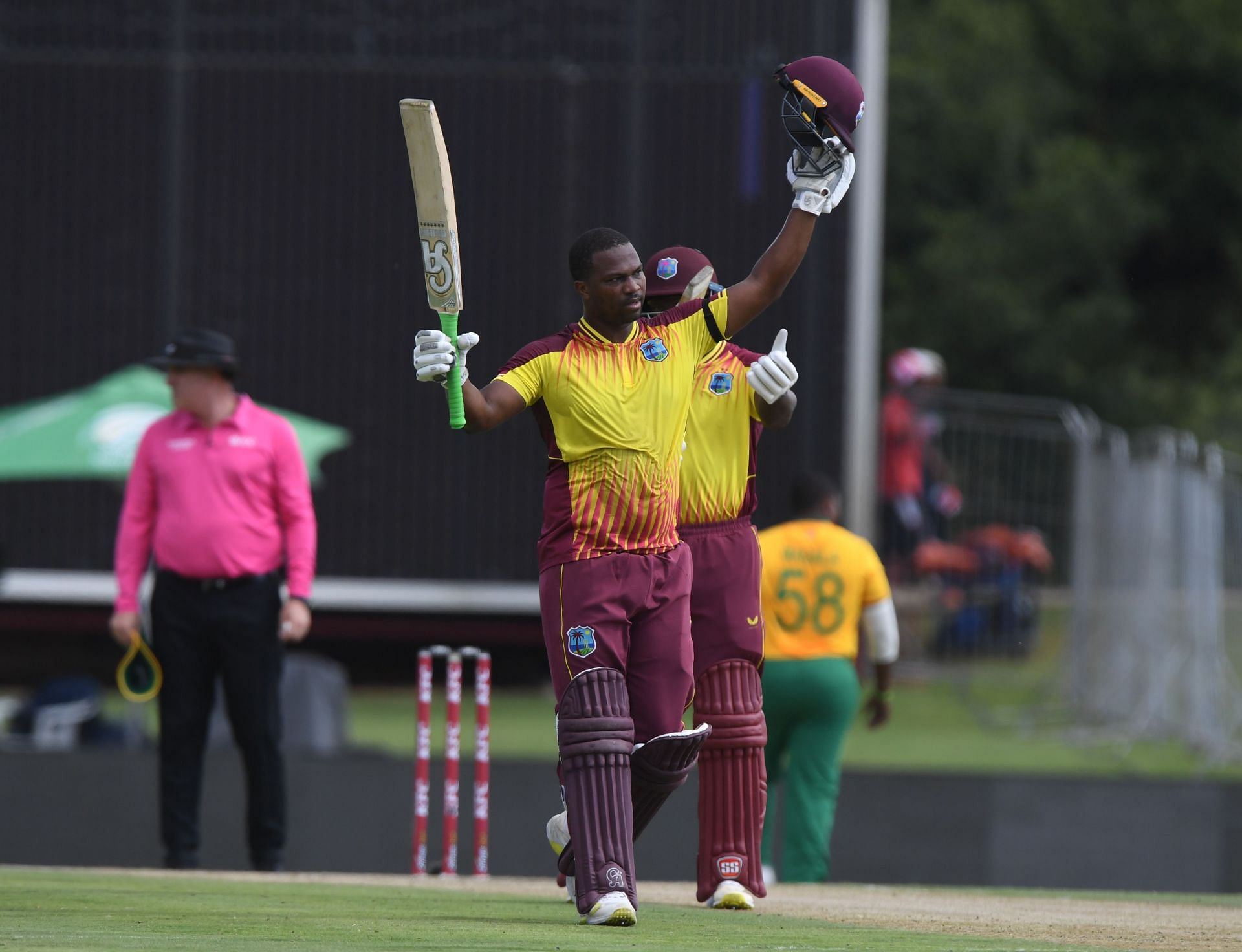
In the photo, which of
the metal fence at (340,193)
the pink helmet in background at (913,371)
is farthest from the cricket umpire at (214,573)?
the pink helmet in background at (913,371)

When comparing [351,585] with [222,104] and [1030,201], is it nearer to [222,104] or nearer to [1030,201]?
[222,104]

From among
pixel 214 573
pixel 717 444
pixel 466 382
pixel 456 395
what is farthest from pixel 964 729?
pixel 456 395

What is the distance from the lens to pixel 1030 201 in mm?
24672

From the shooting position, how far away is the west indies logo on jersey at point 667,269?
6.42m

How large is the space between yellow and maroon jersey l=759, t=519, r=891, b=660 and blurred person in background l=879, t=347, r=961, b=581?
5363 mm

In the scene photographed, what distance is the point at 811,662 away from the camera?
8.04 metres

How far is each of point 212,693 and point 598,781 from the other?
299 centimetres

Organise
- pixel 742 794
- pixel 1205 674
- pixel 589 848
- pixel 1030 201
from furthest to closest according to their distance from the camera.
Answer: pixel 1030 201 → pixel 1205 674 → pixel 742 794 → pixel 589 848

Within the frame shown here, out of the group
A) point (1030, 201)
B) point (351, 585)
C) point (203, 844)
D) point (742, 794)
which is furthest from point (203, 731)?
point (1030, 201)

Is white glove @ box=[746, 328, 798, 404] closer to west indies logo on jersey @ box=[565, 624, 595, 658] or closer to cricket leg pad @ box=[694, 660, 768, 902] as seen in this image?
west indies logo on jersey @ box=[565, 624, 595, 658]

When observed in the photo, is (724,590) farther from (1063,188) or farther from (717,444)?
(1063,188)

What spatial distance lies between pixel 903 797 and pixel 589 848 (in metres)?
4.42

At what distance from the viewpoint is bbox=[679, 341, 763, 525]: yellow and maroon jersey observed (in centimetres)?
630

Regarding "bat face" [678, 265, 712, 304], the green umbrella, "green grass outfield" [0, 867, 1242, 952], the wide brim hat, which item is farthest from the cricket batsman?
the green umbrella
